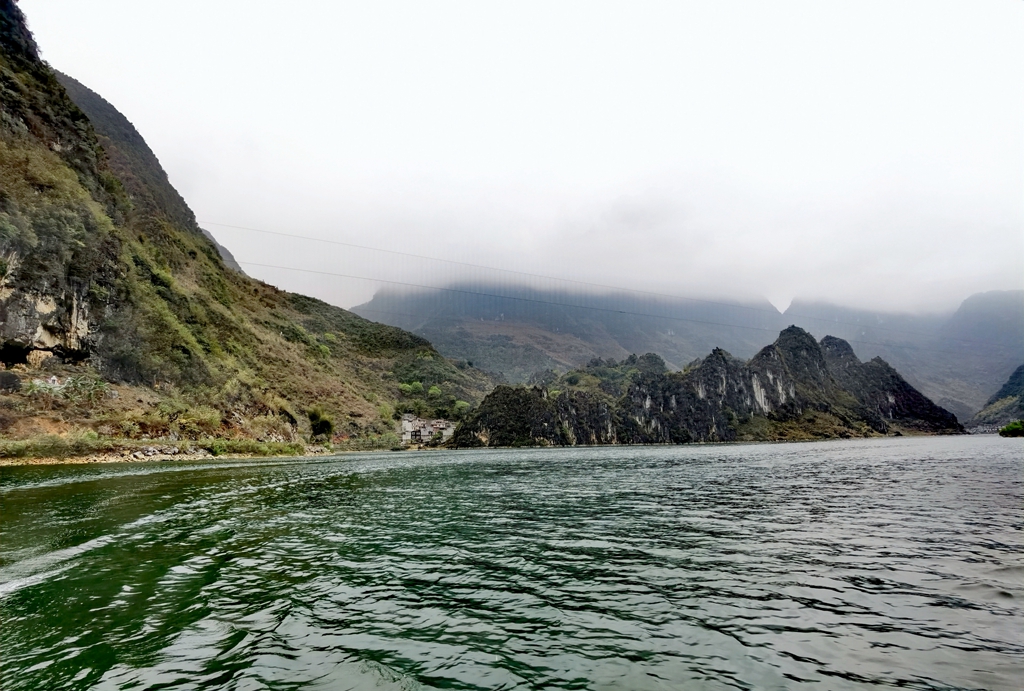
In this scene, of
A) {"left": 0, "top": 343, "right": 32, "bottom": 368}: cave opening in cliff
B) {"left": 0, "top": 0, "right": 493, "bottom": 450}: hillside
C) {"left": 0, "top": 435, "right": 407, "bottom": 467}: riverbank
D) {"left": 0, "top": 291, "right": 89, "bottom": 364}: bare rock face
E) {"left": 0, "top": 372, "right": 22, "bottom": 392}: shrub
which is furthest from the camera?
{"left": 0, "top": 0, "right": 493, "bottom": 450}: hillside

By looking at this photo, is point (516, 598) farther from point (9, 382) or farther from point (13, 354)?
point (13, 354)

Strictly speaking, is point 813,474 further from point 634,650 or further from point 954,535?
point 634,650

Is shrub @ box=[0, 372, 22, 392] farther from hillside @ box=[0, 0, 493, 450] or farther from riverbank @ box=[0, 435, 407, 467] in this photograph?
riverbank @ box=[0, 435, 407, 467]

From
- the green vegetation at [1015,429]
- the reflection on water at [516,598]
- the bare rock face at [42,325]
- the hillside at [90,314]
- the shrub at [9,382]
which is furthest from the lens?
the green vegetation at [1015,429]

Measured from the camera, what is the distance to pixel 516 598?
42.8 ft

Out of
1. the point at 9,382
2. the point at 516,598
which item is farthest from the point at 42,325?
the point at 516,598

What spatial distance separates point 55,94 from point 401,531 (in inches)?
5890

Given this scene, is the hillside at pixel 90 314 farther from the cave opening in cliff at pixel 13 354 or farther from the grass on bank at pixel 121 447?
the grass on bank at pixel 121 447

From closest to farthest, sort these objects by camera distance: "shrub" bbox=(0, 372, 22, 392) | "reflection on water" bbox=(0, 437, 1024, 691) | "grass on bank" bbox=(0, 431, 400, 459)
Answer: "reflection on water" bbox=(0, 437, 1024, 691) → "grass on bank" bbox=(0, 431, 400, 459) → "shrub" bbox=(0, 372, 22, 392)

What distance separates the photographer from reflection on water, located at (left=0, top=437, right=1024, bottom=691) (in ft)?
29.0

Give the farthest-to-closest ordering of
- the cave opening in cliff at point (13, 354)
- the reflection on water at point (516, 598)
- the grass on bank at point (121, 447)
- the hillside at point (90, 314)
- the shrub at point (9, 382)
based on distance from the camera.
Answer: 1. the hillside at point (90, 314)
2. the cave opening in cliff at point (13, 354)
3. the shrub at point (9, 382)
4. the grass on bank at point (121, 447)
5. the reflection on water at point (516, 598)

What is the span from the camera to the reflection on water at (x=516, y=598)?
29.0 feet

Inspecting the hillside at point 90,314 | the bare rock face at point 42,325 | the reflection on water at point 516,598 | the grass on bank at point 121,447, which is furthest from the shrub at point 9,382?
the reflection on water at point 516,598

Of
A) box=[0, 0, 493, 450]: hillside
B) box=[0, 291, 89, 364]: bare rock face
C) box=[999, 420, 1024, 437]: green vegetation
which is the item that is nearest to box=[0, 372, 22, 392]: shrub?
box=[0, 0, 493, 450]: hillside
